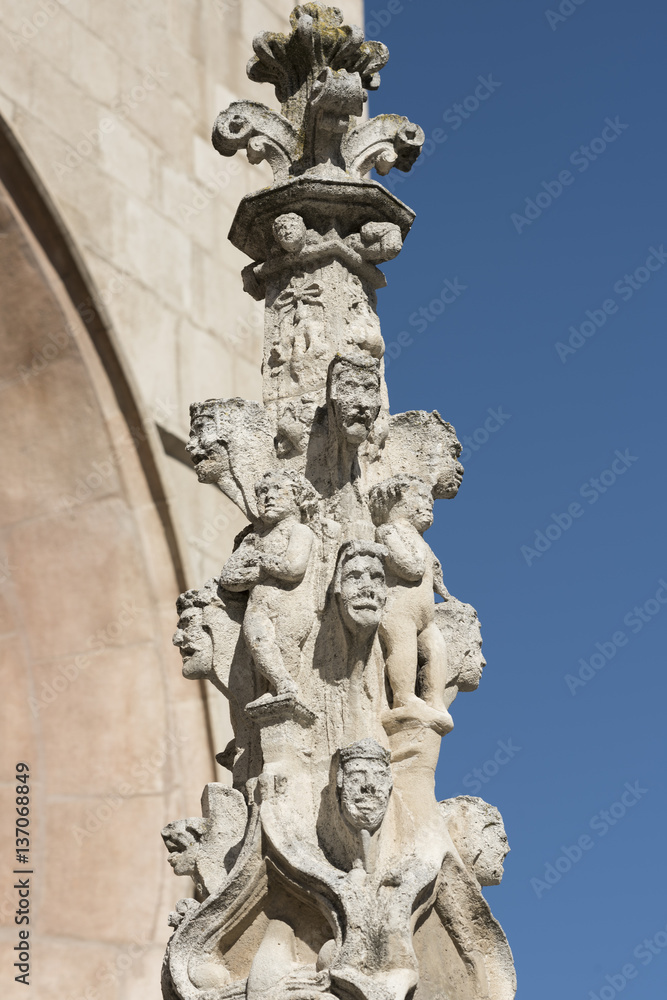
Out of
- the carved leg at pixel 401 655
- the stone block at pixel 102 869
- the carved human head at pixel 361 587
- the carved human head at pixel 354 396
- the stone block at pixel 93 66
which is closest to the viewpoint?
the carved human head at pixel 361 587

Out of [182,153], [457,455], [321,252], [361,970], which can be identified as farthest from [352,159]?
[182,153]

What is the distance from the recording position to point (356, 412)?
4.55m

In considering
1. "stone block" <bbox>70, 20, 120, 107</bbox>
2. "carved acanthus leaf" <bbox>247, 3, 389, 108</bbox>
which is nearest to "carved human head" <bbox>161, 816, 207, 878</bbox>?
"carved acanthus leaf" <bbox>247, 3, 389, 108</bbox>

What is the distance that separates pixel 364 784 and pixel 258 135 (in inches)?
94.4

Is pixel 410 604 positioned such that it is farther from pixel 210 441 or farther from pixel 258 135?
pixel 258 135

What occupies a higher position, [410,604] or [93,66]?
[93,66]

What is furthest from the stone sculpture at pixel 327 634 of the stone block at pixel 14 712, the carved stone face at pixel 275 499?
the stone block at pixel 14 712

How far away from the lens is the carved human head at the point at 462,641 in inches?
185

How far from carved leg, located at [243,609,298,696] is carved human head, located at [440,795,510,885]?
582 mm

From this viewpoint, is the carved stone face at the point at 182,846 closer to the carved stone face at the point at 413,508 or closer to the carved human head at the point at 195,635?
the carved human head at the point at 195,635

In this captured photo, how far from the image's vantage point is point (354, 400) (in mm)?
4559

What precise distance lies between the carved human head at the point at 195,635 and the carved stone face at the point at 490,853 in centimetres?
94

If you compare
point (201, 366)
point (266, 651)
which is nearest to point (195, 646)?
point (266, 651)

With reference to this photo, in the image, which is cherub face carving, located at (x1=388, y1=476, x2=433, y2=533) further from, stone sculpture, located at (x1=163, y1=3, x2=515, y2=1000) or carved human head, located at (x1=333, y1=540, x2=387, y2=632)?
carved human head, located at (x1=333, y1=540, x2=387, y2=632)
